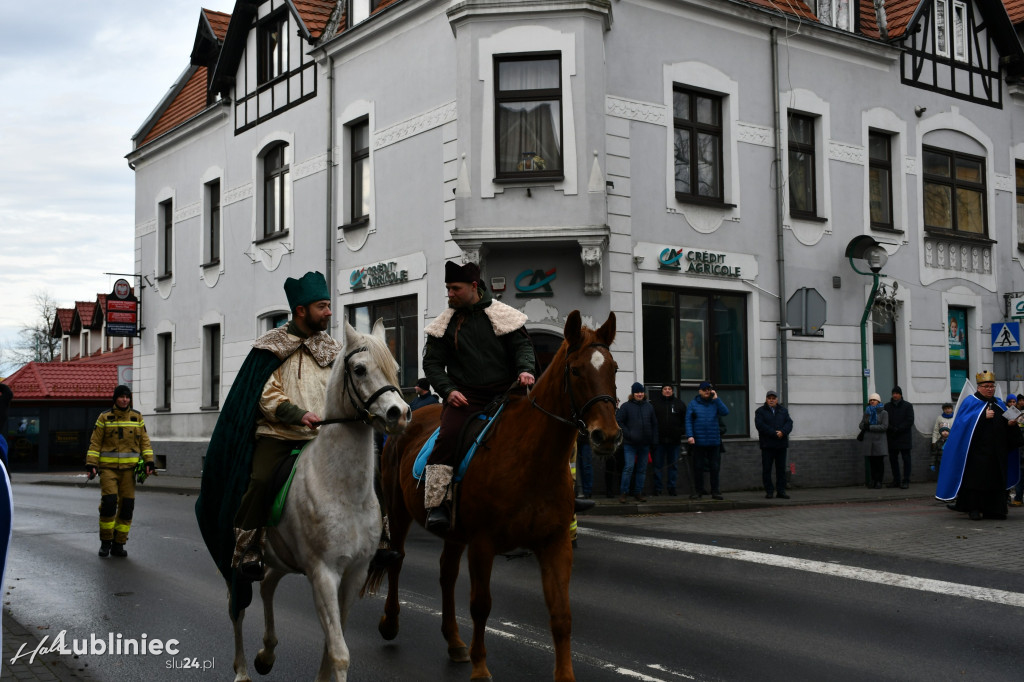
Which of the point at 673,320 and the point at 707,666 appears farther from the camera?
the point at 673,320

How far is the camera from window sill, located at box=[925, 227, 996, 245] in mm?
22672

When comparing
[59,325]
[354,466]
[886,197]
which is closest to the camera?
[354,466]

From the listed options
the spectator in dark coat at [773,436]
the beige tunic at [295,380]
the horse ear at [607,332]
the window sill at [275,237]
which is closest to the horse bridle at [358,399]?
the beige tunic at [295,380]

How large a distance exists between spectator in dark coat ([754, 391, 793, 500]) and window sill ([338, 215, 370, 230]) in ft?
29.8

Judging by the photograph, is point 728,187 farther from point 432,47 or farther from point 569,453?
point 569,453

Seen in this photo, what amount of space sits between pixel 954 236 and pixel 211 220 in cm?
1964

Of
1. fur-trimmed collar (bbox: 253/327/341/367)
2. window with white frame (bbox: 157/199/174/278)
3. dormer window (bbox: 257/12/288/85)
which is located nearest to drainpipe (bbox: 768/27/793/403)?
dormer window (bbox: 257/12/288/85)

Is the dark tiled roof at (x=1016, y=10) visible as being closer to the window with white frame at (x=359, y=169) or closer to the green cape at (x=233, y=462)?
the window with white frame at (x=359, y=169)

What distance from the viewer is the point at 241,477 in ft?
18.2

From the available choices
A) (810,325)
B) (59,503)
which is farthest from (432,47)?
(59,503)

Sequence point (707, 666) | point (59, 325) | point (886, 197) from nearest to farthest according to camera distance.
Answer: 1. point (707, 666)
2. point (886, 197)
3. point (59, 325)

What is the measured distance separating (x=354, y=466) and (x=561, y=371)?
139cm

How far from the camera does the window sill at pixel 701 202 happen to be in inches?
740

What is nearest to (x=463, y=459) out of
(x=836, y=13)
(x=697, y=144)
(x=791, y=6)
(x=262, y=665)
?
(x=262, y=665)
